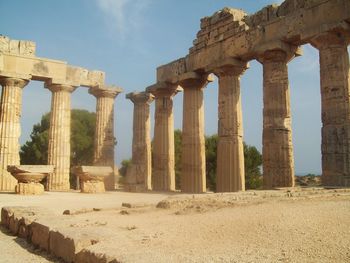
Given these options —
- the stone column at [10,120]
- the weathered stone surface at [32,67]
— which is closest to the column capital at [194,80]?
the weathered stone surface at [32,67]

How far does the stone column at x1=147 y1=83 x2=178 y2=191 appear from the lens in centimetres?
2261

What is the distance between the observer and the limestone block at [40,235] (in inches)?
244

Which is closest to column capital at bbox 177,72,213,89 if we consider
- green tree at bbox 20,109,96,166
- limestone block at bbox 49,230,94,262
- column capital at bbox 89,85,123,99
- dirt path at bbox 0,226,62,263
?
column capital at bbox 89,85,123,99

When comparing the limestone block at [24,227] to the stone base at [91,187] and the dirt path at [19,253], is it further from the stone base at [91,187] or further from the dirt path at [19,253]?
the stone base at [91,187]

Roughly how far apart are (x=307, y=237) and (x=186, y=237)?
1651 mm

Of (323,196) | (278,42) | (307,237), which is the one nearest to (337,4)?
(278,42)

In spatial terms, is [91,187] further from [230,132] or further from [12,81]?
[12,81]

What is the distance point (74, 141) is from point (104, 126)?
15.6m

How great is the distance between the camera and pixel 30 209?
8.61 metres

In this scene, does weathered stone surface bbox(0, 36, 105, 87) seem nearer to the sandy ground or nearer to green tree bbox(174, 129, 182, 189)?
green tree bbox(174, 129, 182, 189)

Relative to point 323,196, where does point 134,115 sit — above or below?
above

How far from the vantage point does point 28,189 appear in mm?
16844

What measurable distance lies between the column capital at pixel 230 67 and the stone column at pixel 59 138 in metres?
10.4

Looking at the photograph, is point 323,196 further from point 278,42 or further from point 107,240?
point 278,42
